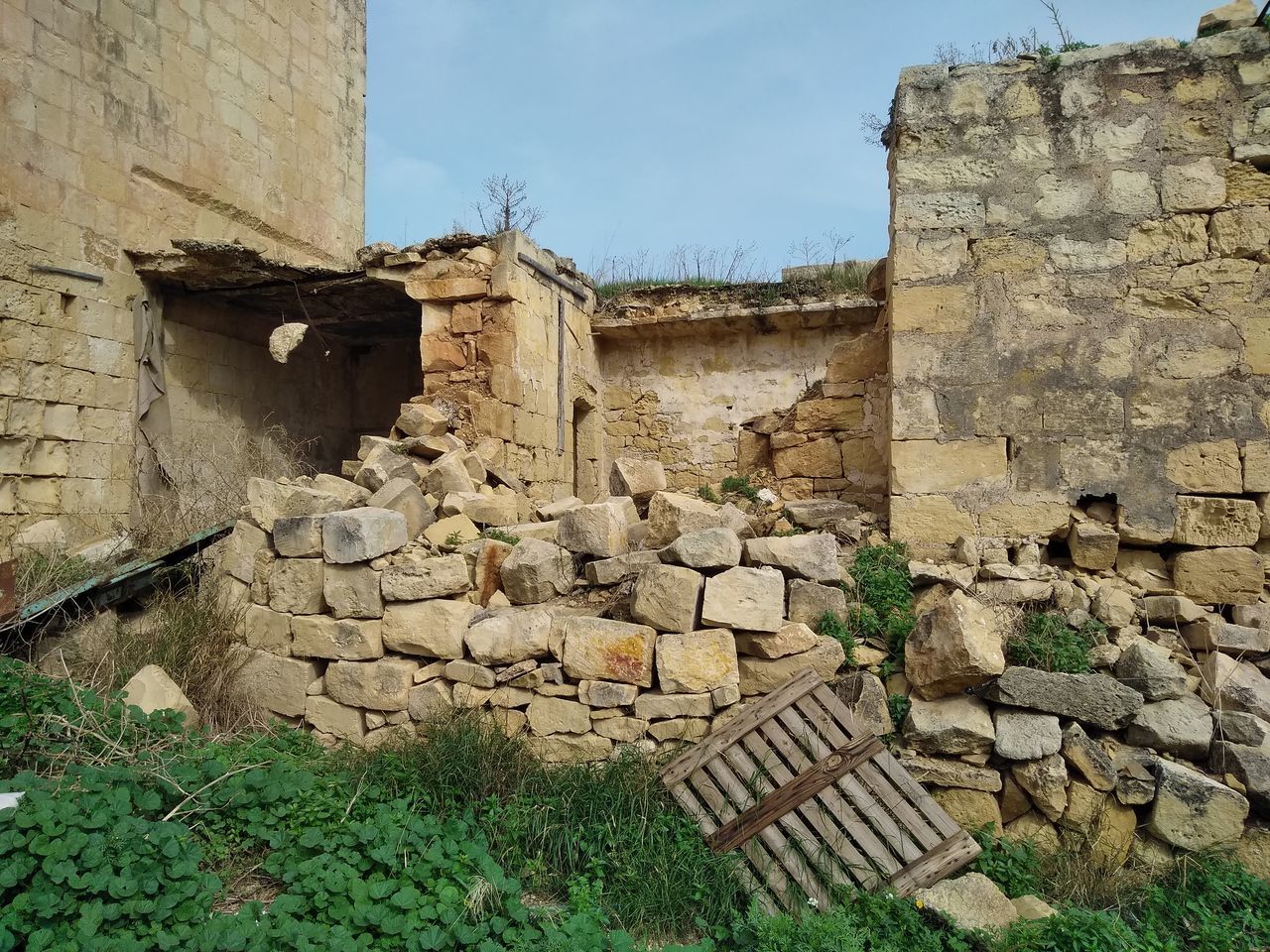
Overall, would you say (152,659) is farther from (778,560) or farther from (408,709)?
(778,560)

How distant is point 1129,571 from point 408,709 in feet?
13.1

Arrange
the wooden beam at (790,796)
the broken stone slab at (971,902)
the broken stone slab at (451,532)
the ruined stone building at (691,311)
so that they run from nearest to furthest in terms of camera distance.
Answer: the broken stone slab at (971,902), the wooden beam at (790,796), the ruined stone building at (691,311), the broken stone slab at (451,532)

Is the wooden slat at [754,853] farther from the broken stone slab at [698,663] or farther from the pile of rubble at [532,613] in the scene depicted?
the broken stone slab at [698,663]

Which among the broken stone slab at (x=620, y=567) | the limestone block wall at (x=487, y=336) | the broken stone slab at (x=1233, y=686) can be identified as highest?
Answer: the limestone block wall at (x=487, y=336)

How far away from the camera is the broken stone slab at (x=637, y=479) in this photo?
546 centimetres

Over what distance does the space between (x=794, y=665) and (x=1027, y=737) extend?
1040 mm

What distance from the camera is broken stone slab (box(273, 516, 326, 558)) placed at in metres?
4.26

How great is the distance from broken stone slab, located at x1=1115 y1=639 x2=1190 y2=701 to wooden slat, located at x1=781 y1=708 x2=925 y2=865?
4.32 feet

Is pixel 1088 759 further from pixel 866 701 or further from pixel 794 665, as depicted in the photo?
pixel 794 665

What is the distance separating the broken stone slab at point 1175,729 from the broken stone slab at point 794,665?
131cm

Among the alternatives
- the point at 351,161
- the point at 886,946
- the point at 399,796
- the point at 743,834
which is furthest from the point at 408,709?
the point at 351,161

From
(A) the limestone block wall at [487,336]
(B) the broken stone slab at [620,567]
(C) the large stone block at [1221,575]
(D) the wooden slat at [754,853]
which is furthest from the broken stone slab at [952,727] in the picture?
(A) the limestone block wall at [487,336]

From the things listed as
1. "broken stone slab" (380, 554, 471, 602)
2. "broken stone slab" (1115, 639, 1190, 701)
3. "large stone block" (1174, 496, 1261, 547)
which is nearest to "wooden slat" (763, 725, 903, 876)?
"broken stone slab" (1115, 639, 1190, 701)

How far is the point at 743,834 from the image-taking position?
10.6 feet
